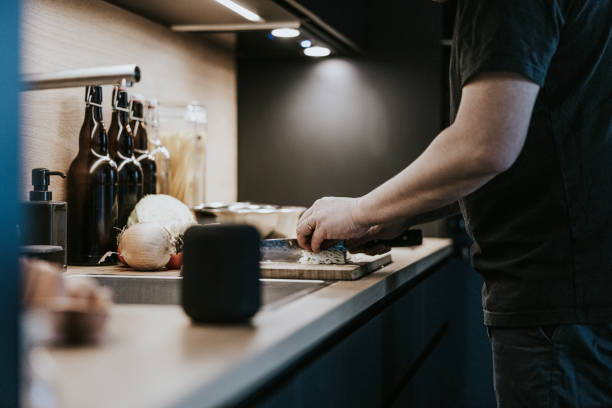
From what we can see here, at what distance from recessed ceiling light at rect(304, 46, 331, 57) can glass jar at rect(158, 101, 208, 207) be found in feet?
1.56

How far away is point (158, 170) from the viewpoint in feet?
5.52

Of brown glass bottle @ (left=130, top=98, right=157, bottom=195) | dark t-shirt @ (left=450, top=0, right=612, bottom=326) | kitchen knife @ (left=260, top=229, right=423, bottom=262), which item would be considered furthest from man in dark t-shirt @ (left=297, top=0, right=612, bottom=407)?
brown glass bottle @ (left=130, top=98, right=157, bottom=195)

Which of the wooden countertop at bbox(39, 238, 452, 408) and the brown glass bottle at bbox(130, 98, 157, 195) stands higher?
the brown glass bottle at bbox(130, 98, 157, 195)

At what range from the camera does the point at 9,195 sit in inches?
18.8

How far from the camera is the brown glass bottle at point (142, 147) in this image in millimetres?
1538

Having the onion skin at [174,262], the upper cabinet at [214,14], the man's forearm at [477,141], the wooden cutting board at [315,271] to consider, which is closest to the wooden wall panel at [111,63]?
the upper cabinet at [214,14]

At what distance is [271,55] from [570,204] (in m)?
1.55

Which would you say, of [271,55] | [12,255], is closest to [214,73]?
[271,55]

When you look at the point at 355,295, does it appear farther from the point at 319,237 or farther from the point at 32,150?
the point at 32,150

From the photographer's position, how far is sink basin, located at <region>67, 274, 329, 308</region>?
1139 millimetres

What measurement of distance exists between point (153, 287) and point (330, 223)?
34cm

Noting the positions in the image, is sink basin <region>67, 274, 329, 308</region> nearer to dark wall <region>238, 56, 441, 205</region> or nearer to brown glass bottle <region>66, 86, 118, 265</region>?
brown glass bottle <region>66, 86, 118, 265</region>

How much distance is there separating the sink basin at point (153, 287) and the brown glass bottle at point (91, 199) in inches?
6.0

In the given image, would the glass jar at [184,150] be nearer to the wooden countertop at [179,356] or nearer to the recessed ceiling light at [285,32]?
the recessed ceiling light at [285,32]
